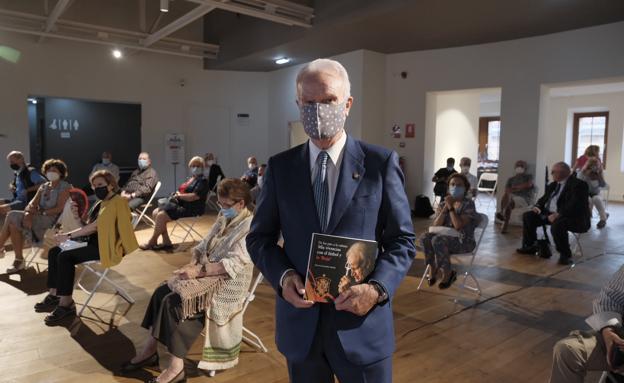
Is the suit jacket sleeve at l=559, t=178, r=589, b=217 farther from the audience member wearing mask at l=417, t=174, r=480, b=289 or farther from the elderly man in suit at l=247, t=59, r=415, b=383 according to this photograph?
the elderly man in suit at l=247, t=59, r=415, b=383

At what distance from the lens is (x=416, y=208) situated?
32.4 feet

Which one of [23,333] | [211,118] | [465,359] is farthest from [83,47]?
[465,359]

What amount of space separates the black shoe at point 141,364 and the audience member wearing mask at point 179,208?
3.61 meters

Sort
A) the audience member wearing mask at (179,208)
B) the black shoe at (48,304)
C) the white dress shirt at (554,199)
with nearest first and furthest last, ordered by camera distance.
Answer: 1. the black shoe at (48,304)
2. the white dress shirt at (554,199)
3. the audience member wearing mask at (179,208)

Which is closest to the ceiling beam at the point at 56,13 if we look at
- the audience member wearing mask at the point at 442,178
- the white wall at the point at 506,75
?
the white wall at the point at 506,75

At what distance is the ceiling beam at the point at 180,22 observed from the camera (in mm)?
7614

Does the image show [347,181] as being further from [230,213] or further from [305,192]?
[230,213]

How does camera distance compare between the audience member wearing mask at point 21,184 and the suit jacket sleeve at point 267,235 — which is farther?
the audience member wearing mask at point 21,184

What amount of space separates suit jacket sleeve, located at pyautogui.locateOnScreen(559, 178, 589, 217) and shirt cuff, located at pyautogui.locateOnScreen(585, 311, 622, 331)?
14.2 feet

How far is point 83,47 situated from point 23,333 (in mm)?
8729

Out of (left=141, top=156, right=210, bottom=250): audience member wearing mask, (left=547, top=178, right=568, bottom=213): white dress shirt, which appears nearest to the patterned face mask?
(left=141, top=156, right=210, bottom=250): audience member wearing mask

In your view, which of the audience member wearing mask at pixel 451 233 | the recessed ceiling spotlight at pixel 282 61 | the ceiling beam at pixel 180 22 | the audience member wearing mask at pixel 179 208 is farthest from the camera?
the recessed ceiling spotlight at pixel 282 61

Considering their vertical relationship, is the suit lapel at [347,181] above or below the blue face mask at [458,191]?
above

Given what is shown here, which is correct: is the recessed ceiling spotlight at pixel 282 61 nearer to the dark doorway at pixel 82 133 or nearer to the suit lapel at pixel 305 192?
the dark doorway at pixel 82 133
